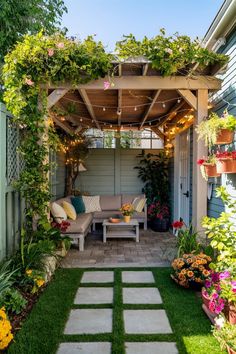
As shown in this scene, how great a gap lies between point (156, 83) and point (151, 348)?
3.11 meters

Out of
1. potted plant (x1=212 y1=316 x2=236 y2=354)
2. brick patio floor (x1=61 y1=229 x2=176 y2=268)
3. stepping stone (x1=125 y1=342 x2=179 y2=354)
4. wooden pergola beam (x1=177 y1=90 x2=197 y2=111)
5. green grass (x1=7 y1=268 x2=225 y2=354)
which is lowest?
brick patio floor (x1=61 y1=229 x2=176 y2=268)

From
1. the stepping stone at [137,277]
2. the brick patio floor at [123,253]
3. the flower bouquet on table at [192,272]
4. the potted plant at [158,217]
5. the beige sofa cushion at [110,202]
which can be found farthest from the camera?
the beige sofa cushion at [110,202]

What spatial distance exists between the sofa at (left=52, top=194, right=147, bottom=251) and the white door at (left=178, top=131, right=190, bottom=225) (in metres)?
1.15

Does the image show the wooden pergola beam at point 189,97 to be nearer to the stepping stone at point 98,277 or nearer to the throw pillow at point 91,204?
the stepping stone at point 98,277

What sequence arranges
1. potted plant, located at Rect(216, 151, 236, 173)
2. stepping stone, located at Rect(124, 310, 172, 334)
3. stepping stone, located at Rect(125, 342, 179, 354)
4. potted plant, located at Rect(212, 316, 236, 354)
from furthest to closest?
potted plant, located at Rect(216, 151, 236, 173), stepping stone, located at Rect(124, 310, 172, 334), stepping stone, located at Rect(125, 342, 179, 354), potted plant, located at Rect(212, 316, 236, 354)

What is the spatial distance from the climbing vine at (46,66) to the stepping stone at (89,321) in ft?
5.48

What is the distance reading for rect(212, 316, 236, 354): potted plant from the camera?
2.02 metres

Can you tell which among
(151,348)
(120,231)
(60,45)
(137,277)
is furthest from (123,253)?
(60,45)

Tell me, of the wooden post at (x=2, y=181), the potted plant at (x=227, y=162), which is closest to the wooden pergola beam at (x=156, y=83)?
the wooden post at (x=2, y=181)

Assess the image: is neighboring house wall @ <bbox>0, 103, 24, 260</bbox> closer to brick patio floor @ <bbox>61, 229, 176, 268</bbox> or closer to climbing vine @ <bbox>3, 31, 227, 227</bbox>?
climbing vine @ <bbox>3, 31, 227, 227</bbox>

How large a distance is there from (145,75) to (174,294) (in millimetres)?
2747

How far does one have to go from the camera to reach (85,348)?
2.22 metres

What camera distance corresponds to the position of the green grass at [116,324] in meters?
2.23

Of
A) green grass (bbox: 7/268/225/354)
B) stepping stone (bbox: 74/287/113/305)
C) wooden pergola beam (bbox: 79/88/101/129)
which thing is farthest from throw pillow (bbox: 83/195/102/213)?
stepping stone (bbox: 74/287/113/305)
